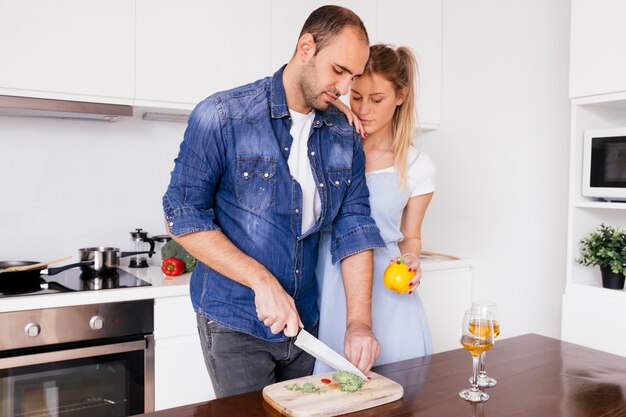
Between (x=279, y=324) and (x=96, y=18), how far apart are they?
158 cm

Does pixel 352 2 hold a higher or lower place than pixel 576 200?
higher

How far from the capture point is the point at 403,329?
1693mm

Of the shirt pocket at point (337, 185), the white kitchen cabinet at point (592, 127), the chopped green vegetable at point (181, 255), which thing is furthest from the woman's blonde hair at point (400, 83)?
the chopped green vegetable at point (181, 255)

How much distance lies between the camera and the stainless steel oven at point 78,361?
196cm

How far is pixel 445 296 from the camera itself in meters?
2.88

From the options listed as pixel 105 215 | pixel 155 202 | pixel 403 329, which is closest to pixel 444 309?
pixel 403 329

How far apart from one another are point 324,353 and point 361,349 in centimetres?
16

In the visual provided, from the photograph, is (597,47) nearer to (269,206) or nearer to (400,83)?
(400,83)

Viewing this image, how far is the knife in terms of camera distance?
47.8 inches

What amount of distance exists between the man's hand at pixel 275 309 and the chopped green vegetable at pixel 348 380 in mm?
121

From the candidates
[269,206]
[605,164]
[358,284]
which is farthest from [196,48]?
[605,164]

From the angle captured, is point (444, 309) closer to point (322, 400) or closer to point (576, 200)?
point (576, 200)

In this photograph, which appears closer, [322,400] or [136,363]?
[322,400]

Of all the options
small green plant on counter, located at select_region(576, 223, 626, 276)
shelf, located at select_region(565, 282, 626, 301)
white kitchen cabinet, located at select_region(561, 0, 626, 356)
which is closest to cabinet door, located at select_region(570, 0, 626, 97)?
white kitchen cabinet, located at select_region(561, 0, 626, 356)
